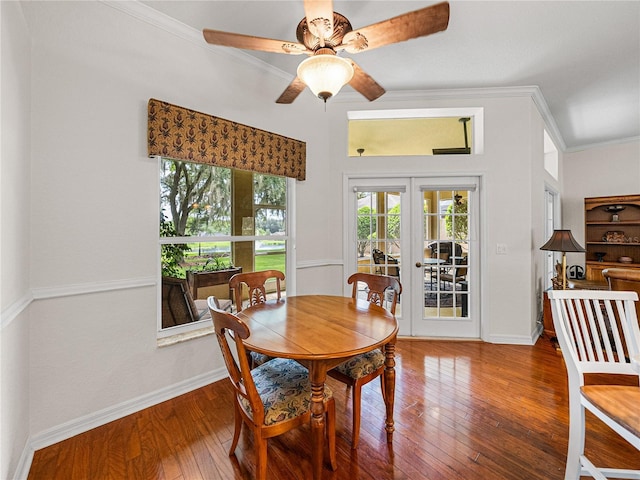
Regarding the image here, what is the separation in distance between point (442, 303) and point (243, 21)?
3411 mm

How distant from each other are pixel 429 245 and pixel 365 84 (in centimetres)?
209

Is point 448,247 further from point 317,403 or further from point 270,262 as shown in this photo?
point 317,403

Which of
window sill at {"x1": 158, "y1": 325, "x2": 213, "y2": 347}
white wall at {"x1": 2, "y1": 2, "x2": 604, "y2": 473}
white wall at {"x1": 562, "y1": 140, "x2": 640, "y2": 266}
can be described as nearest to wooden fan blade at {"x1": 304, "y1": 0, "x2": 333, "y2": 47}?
white wall at {"x1": 2, "y1": 2, "x2": 604, "y2": 473}

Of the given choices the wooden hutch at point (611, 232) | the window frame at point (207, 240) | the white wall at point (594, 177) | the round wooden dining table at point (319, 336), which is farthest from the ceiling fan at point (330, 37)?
the white wall at point (594, 177)

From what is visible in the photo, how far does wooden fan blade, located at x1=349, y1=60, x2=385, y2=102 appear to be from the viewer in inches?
78.3

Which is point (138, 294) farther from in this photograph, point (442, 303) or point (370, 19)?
point (442, 303)

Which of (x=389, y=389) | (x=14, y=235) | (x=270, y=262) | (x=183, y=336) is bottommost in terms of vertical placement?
(x=389, y=389)

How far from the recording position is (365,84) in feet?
6.97

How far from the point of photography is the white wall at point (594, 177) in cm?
475

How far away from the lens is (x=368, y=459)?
1.66m

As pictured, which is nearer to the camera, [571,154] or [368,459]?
[368,459]

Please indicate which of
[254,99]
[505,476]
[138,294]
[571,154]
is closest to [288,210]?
[254,99]

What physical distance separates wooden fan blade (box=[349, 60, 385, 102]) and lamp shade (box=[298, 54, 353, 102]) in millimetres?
297

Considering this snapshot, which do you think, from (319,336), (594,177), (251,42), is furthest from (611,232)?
(251,42)
